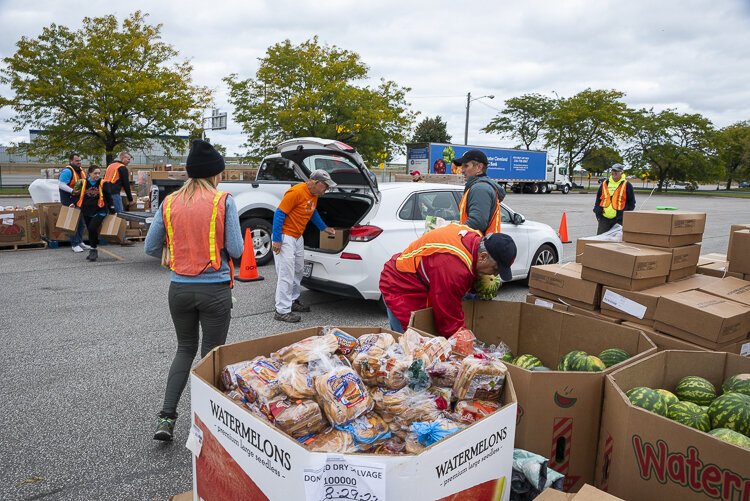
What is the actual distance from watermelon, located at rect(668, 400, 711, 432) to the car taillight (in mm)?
3951

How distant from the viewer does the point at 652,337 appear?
342 cm

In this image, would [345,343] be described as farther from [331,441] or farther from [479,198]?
[479,198]

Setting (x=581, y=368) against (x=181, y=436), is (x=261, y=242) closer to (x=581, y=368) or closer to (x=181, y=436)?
(x=181, y=436)

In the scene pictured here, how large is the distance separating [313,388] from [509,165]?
41.7 metres

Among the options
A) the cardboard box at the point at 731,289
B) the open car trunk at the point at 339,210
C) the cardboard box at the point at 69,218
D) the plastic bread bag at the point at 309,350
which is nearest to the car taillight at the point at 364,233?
the open car trunk at the point at 339,210

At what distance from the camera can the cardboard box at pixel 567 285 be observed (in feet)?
12.6

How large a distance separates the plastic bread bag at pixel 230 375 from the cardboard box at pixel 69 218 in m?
9.87

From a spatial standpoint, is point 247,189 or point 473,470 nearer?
point 473,470

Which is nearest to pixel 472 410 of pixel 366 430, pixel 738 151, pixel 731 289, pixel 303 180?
pixel 366 430

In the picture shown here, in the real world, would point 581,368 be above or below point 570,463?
above

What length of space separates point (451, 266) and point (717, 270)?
8.65ft

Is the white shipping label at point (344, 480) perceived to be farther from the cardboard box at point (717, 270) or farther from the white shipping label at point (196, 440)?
the cardboard box at point (717, 270)

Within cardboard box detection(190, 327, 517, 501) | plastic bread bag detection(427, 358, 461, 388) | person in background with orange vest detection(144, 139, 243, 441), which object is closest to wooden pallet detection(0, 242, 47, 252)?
person in background with orange vest detection(144, 139, 243, 441)

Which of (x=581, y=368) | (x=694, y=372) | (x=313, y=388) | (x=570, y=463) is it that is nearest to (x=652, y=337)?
(x=694, y=372)
